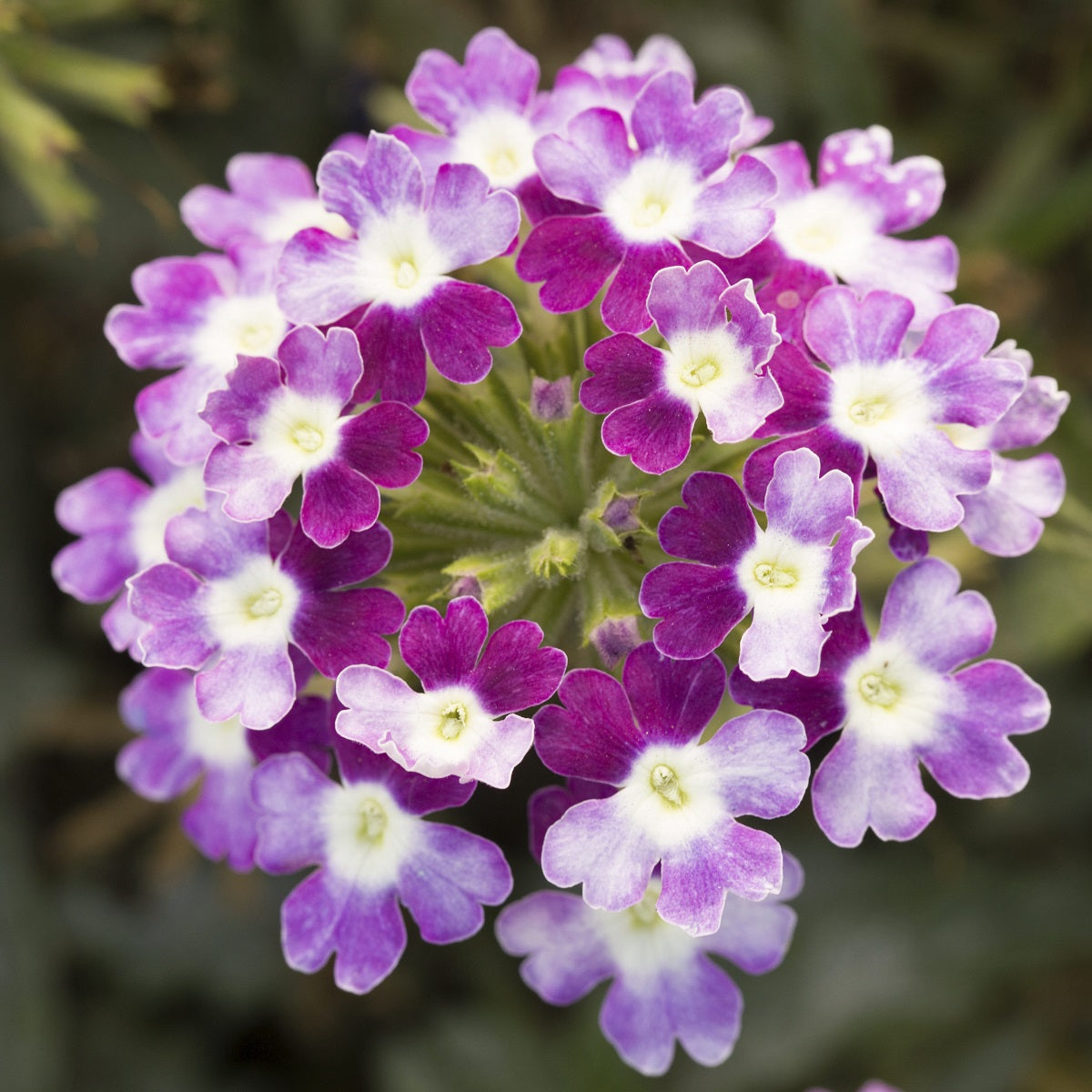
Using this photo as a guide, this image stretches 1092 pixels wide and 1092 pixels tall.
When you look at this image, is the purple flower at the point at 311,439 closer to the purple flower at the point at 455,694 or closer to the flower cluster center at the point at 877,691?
the purple flower at the point at 455,694

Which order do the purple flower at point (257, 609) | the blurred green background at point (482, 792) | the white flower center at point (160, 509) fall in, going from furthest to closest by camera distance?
the blurred green background at point (482, 792), the white flower center at point (160, 509), the purple flower at point (257, 609)

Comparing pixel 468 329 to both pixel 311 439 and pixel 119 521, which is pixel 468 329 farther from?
pixel 119 521

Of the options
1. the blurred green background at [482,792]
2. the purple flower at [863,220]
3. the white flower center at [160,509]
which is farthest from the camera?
the blurred green background at [482,792]

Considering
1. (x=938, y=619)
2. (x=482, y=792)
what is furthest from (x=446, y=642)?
(x=482, y=792)

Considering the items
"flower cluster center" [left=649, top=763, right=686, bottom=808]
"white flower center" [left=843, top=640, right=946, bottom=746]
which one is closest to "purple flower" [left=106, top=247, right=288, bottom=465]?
"flower cluster center" [left=649, top=763, right=686, bottom=808]

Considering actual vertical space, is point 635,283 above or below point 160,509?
above

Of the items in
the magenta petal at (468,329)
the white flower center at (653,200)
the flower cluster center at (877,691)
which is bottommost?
the flower cluster center at (877,691)

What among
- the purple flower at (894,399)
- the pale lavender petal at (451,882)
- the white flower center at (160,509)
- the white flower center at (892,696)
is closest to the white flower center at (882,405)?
the purple flower at (894,399)

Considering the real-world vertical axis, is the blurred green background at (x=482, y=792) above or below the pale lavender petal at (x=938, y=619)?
below
